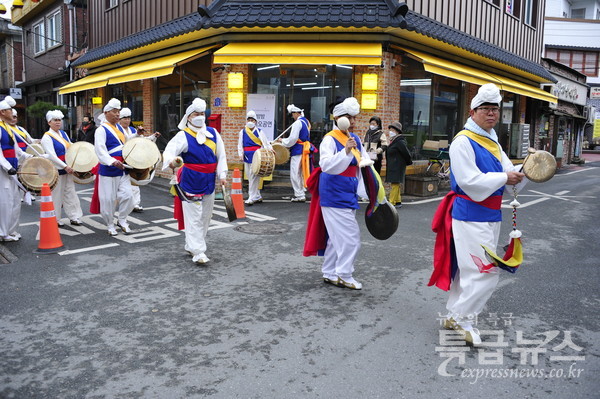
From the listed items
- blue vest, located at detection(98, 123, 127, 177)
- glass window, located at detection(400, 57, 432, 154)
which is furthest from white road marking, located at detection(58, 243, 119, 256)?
glass window, located at detection(400, 57, 432, 154)

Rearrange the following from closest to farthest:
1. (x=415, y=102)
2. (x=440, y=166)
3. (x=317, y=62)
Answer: (x=317, y=62)
(x=415, y=102)
(x=440, y=166)

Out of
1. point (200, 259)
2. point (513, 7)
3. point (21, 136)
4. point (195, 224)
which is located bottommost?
point (200, 259)

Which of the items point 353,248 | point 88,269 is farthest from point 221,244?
point 353,248

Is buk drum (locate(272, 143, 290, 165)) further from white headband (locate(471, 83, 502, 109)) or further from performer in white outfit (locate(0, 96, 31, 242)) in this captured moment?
white headband (locate(471, 83, 502, 109))

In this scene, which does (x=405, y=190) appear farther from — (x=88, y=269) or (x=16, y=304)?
(x=16, y=304)

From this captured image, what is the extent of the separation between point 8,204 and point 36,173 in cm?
57

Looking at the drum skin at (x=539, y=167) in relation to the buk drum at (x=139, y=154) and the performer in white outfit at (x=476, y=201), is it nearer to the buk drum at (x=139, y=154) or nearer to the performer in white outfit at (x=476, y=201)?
the performer in white outfit at (x=476, y=201)

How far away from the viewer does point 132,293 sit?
496cm

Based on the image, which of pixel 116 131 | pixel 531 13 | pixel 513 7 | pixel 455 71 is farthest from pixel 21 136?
pixel 531 13

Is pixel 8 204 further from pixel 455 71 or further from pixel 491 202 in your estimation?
pixel 455 71

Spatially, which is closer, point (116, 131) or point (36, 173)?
point (36, 173)

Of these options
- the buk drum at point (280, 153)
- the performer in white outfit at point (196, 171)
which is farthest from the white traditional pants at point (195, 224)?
the buk drum at point (280, 153)

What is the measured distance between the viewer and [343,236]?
5094 millimetres

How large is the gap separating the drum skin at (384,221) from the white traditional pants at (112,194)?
4179 millimetres
